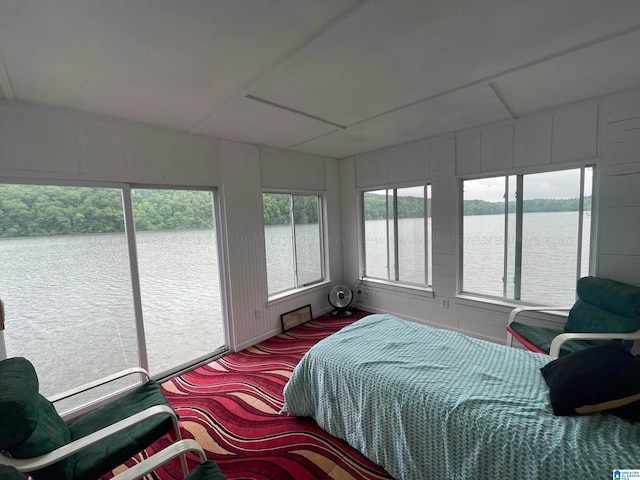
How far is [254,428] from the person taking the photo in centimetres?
211

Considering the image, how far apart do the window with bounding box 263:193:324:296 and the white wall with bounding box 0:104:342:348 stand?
18cm

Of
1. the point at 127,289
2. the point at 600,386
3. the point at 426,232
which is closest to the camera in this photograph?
the point at 600,386

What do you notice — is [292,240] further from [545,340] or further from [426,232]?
[545,340]

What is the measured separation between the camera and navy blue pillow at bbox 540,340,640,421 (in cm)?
123

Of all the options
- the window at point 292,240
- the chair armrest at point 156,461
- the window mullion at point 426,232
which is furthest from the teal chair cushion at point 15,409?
the window mullion at point 426,232

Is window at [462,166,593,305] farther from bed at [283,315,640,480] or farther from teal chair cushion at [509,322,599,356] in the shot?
bed at [283,315,640,480]

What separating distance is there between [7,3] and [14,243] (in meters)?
1.71

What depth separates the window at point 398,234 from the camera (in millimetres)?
3766

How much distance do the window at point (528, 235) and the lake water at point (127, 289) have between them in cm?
1

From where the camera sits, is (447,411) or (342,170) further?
(342,170)

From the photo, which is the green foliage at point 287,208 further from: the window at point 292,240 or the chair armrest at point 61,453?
the chair armrest at point 61,453

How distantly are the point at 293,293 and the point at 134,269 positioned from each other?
6.63 feet

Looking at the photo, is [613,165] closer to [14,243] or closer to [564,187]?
[564,187]

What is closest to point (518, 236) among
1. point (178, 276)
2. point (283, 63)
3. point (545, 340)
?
point (545, 340)
